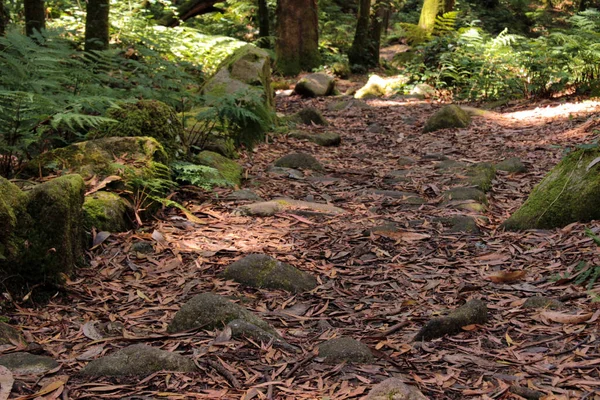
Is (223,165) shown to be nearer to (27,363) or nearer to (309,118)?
(27,363)

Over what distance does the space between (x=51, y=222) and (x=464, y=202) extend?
11.1 feet

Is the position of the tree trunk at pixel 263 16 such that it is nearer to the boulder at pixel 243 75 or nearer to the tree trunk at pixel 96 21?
the boulder at pixel 243 75

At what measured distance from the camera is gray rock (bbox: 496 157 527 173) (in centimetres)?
623

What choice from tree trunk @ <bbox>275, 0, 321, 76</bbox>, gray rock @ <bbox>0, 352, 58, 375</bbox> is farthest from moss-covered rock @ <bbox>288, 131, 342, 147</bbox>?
tree trunk @ <bbox>275, 0, 321, 76</bbox>

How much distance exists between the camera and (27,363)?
95.6 inches

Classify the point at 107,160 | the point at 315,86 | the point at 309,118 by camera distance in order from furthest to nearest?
the point at 315,86 < the point at 309,118 < the point at 107,160

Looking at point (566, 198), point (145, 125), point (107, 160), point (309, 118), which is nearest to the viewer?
point (566, 198)

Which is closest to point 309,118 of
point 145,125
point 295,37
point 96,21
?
point 96,21

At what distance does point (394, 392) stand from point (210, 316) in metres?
1.04

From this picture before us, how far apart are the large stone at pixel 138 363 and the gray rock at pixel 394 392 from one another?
769 mm

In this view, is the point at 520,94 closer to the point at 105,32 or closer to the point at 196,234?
the point at 105,32

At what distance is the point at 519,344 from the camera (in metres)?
2.75

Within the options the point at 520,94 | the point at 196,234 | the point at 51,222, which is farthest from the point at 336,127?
the point at 51,222

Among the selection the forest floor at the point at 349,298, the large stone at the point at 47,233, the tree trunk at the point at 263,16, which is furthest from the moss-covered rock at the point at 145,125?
the tree trunk at the point at 263,16
